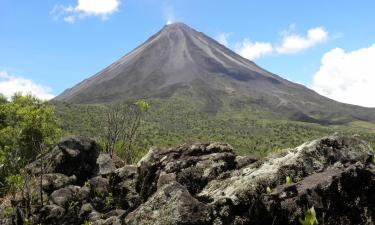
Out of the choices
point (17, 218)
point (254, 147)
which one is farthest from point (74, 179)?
point (254, 147)

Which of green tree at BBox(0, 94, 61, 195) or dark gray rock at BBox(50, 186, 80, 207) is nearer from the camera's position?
dark gray rock at BBox(50, 186, 80, 207)

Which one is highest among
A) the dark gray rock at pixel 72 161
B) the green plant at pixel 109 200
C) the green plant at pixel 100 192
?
the dark gray rock at pixel 72 161

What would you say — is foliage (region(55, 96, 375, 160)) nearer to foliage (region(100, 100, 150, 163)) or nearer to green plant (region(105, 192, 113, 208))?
foliage (region(100, 100, 150, 163))

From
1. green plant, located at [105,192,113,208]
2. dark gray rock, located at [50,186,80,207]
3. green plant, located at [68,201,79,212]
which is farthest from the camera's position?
dark gray rock, located at [50,186,80,207]

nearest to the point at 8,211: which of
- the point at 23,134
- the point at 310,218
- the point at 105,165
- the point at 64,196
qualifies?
the point at 64,196

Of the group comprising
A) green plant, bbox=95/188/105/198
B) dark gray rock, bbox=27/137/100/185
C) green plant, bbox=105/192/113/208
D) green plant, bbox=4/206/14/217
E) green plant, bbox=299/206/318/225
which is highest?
dark gray rock, bbox=27/137/100/185

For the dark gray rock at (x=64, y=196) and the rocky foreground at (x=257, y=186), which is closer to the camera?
the rocky foreground at (x=257, y=186)

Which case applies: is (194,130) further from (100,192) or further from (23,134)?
(100,192)

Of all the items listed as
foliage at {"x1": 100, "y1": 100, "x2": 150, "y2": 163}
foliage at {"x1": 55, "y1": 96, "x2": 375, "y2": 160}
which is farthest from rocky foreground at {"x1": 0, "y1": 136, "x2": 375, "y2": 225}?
foliage at {"x1": 55, "y1": 96, "x2": 375, "y2": 160}

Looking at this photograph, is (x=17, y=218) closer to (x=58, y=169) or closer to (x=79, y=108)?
(x=58, y=169)

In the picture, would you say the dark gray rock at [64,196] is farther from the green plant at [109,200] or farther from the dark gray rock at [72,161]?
the dark gray rock at [72,161]

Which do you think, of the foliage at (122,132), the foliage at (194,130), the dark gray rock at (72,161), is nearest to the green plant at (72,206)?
the dark gray rock at (72,161)

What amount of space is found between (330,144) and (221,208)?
13.7 feet

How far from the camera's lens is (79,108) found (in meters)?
181
